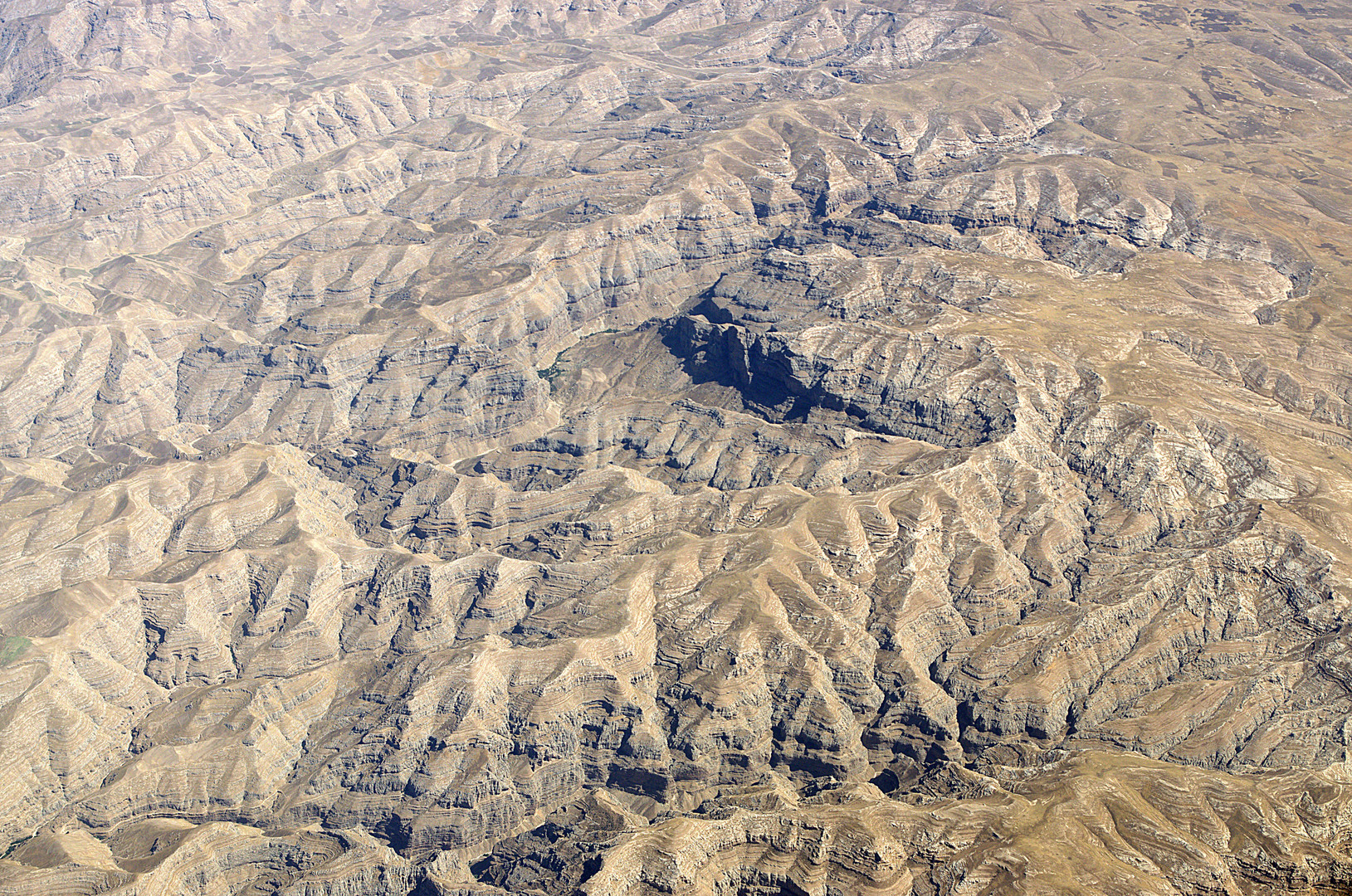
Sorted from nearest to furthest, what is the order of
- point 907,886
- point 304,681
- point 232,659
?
point 907,886 < point 304,681 < point 232,659

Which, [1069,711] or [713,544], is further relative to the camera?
[713,544]

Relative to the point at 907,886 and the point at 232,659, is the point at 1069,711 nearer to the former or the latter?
the point at 907,886

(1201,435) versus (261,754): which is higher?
(1201,435)

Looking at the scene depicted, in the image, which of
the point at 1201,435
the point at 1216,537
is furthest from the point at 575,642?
the point at 1201,435

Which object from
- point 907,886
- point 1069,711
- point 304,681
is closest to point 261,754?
point 304,681

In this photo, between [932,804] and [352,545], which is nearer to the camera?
[932,804]

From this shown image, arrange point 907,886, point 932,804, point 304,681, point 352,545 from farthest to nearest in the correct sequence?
1. point 352,545
2. point 304,681
3. point 932,804
4. point 907,886

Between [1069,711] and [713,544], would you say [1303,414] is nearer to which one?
[1069,711]

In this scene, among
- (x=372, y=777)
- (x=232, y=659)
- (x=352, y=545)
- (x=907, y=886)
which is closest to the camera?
(x=907, y=886)

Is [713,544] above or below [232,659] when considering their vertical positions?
above
